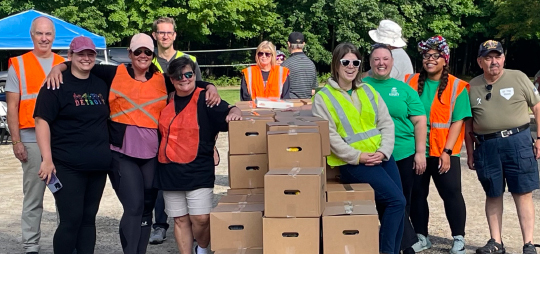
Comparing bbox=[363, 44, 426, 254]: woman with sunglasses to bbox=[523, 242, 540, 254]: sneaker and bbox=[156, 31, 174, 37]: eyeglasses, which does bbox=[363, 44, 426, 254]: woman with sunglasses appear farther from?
bbox=[156, 31, 174, 37]: eyeglasses

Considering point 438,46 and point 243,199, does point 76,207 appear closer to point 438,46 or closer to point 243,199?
point 243,199

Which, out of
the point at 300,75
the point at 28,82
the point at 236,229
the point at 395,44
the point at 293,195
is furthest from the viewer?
the point at 300,75

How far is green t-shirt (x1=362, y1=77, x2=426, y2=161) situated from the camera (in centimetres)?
556

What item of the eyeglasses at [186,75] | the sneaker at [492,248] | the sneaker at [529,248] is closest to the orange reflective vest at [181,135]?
the eyeglasses at [186,75]

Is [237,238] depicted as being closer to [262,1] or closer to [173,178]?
[173,178]

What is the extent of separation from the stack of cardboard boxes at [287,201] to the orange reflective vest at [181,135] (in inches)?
10.5

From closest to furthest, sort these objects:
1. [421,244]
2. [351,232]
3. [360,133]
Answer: [351,232]
[360,133]
[421,244]

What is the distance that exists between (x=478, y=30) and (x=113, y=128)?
145 feet

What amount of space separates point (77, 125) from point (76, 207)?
0.57 meters

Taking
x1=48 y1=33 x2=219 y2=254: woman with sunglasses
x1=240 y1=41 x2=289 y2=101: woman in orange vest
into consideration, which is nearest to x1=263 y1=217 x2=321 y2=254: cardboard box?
x1=48 y1=33 x2=219 y2=254: woman with sunglasses

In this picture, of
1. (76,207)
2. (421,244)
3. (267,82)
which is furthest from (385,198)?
(267,82)

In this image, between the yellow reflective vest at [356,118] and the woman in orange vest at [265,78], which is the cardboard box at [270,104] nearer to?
the yellow reflective vest at [356,118]

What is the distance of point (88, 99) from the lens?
4.89 meters
